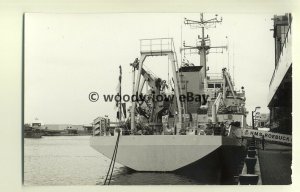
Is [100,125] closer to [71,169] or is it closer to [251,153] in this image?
[71,169]

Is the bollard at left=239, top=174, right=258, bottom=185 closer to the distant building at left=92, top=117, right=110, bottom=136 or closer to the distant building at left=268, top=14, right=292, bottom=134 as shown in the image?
the distant building at left=268, top=14, right=292, bottom=134

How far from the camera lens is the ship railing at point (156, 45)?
335 centimetres

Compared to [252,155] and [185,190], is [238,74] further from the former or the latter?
[185,190]

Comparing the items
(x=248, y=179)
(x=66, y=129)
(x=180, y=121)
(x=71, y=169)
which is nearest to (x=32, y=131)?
(x=66, y=129)

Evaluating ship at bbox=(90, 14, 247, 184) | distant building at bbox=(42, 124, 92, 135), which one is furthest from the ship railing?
distant building at bbox=(42, 124, 92, 135)

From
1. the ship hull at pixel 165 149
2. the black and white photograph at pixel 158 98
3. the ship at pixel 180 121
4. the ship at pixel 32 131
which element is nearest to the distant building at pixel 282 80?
the black and white photograph at pixel 158 98

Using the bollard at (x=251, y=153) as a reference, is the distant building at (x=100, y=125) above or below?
above

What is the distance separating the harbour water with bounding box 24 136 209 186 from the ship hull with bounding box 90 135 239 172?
0.16ft

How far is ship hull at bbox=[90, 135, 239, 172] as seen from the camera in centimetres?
338

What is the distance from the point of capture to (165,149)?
11.1 ft

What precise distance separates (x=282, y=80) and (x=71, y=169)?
126cm

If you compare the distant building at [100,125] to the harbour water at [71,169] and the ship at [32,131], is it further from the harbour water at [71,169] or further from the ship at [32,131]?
the ship at [32,131]

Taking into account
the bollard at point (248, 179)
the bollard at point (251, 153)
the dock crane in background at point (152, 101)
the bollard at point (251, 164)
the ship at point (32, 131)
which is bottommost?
the bollard at point (248, 179)

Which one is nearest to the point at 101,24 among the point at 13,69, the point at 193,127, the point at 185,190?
the point at 13,69
